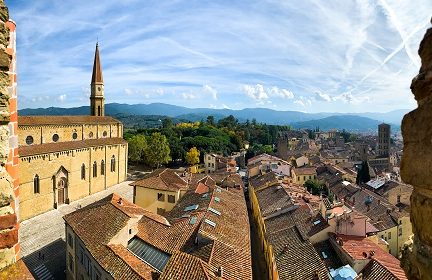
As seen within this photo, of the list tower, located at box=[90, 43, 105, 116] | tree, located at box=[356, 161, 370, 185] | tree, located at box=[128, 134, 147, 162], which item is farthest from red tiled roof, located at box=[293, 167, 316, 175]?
tower, located at box=[90, 43, 105, 116]

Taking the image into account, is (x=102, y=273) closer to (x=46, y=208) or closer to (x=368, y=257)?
(x=368, y=257)

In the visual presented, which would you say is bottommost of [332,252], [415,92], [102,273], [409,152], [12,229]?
[332,252]

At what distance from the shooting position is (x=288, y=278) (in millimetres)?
19656

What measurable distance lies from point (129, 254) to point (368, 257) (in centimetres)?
1344

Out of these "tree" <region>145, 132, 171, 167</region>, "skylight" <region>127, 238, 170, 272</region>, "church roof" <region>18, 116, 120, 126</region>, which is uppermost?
"church roof" <region>18, 116, 120, 126</region>

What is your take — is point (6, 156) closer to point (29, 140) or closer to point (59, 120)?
point (29, 140)

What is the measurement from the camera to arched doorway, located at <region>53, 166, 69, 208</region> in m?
39.7

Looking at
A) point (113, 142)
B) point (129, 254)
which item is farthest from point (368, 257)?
point (113, 142)

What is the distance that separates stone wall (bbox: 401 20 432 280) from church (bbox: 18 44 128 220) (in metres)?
38.4

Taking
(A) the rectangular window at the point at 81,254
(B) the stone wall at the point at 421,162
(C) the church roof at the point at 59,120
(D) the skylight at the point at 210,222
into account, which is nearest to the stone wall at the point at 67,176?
(C) the church roof at the point at 59,120

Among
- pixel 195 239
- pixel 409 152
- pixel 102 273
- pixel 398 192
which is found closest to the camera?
pixel 409 152

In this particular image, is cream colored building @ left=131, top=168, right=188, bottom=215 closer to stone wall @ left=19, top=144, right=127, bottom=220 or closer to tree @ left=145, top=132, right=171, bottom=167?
stone wall @ left=19, top=144, right=127, bottom=220

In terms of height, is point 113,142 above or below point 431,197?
below

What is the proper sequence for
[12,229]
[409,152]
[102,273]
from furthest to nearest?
1. [102,273]
2. [12,229]
3. [409,152]
